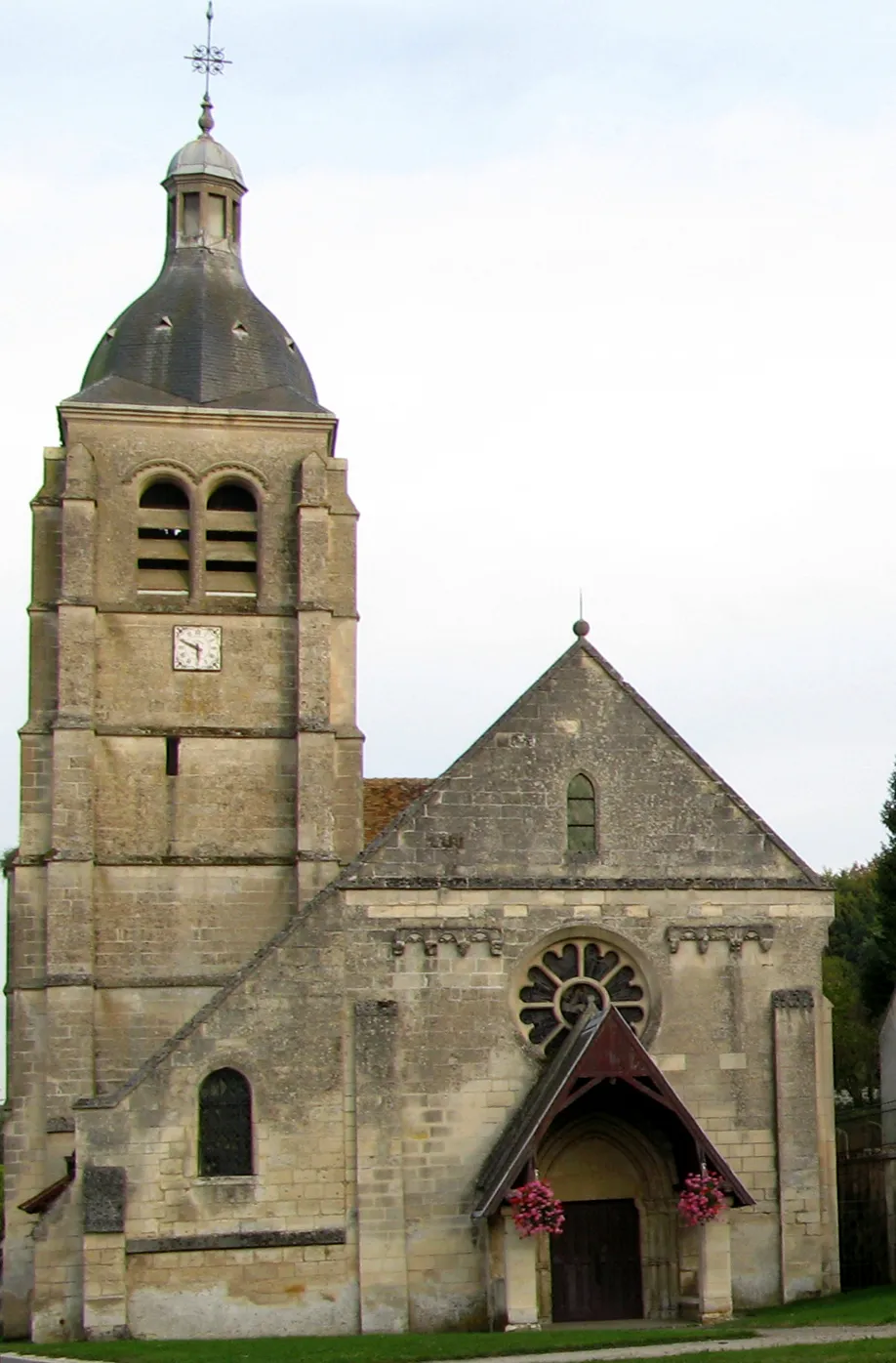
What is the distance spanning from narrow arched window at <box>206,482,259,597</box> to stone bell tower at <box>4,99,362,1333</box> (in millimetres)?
40

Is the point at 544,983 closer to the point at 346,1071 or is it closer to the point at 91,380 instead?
the point at 346,1071

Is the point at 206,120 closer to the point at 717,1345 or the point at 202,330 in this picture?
the point at 202,330

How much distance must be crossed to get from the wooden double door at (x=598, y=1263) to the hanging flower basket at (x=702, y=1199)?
1585 mm

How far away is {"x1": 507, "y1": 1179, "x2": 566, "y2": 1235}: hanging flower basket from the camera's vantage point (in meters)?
27.7

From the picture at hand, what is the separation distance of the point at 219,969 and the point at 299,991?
6.88 m

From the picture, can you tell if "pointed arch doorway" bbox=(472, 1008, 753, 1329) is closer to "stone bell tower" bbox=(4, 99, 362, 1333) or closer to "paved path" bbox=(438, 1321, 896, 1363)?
"paved path" bbox=(438, 1321, 896, 1363)

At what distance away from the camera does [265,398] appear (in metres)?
38.9

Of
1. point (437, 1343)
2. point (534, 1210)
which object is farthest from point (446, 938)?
point (437, 1343)

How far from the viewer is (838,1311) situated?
88.5 feet

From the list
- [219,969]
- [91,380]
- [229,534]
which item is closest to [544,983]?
[219,969]

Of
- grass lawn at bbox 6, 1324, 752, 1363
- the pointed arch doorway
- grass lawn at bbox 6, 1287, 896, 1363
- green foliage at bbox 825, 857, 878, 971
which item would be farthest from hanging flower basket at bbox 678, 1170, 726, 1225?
green foliage at bbox 825, 857, 878, 971

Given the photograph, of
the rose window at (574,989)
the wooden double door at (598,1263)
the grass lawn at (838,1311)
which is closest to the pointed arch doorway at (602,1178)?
the wooden double door at (598,1263)

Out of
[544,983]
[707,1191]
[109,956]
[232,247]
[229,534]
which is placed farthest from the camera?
[232,247]

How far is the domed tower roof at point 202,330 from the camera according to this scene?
3875 centimetres
